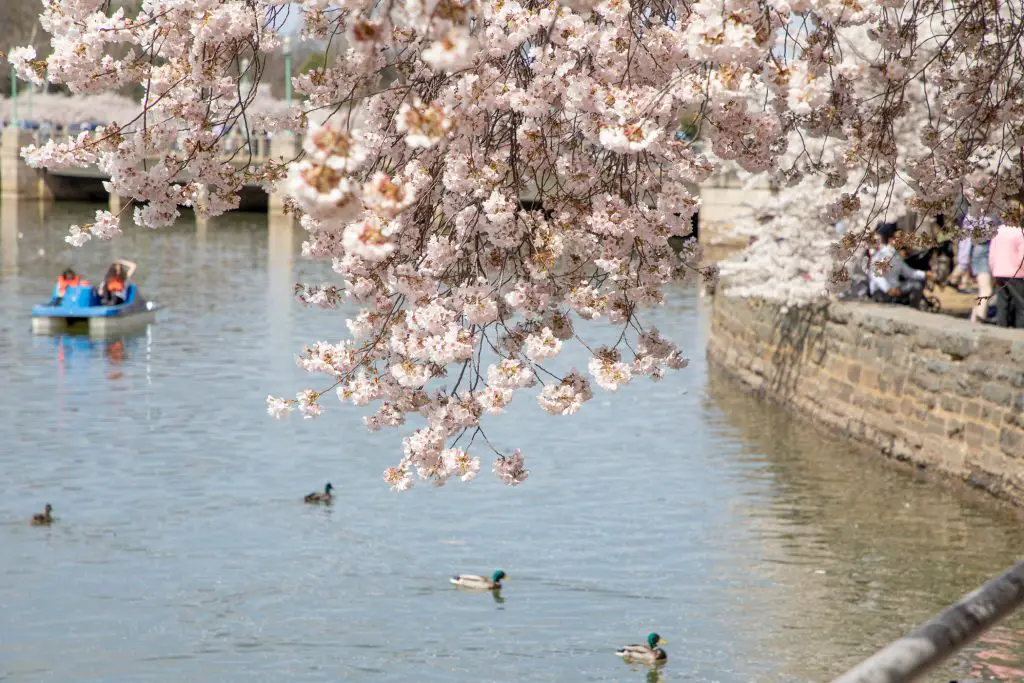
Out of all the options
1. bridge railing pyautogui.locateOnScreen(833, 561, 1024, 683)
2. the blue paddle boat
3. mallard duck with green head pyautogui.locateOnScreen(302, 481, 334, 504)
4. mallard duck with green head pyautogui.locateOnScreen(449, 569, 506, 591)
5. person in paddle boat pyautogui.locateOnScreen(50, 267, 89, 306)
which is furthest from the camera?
person in paddle boat pyautogui.locateOnScreen(50, 267, 89, 306)

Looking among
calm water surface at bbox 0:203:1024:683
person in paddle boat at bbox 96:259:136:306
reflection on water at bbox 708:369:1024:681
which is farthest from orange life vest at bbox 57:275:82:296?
reflection on water at bbox 708:369:1024:681

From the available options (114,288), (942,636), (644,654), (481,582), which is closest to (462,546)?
(481,582)

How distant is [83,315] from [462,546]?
48.2 ft

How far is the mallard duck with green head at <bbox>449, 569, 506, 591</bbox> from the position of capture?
1169 centimetres

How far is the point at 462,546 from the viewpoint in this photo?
513 inches

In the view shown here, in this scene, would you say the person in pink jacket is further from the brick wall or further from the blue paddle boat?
the blue paddle boat

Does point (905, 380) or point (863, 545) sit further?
point (905, 380)

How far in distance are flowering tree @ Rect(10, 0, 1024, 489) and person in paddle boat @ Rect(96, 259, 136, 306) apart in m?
21.1

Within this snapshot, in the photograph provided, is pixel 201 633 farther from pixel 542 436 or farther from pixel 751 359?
pixel 751 359

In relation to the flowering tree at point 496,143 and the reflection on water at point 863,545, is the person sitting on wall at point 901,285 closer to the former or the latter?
the reflection on water at point 863,545

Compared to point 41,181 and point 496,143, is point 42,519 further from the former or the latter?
point 41,181

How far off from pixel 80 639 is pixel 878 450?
8.54 meters

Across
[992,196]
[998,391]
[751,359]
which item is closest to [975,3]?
[992,196]

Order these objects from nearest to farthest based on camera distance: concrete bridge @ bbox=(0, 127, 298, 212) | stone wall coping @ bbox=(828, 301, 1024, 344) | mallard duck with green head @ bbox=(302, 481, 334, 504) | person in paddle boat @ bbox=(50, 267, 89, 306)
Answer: stone wall coping @ bbox=(828, 301, 1024, 344)
mallard duck with green head @ bbox=(302, 481, 334, 504)
person in paddle boat @ bbox=(50, 267, 89, 306)
concrete bridge @ bbox=(0, 127, 298, 212)
